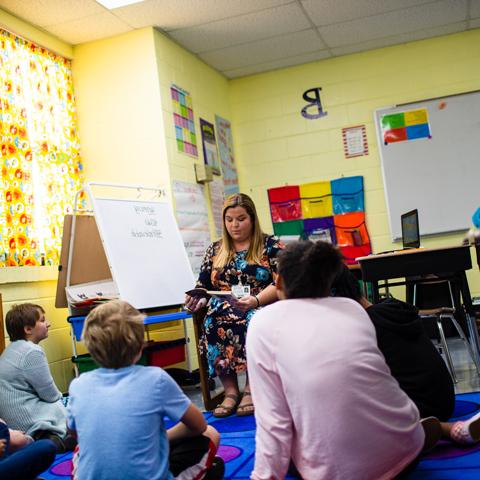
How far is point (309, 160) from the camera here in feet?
19.4

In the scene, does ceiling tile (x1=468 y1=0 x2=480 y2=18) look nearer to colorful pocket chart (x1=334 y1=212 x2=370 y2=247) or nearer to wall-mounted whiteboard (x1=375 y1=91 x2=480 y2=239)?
wall-mounted whiteboard (x1=375 y1=91 x2=480 y2=239)

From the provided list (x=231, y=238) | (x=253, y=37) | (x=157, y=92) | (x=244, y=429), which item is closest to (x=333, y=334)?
(x=244, y=429)

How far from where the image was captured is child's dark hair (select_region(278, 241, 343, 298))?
168 centimetres

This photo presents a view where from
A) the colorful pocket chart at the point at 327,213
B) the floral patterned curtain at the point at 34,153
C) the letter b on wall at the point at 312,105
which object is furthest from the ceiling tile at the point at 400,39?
the floral patterned curtain at the point at 34,153

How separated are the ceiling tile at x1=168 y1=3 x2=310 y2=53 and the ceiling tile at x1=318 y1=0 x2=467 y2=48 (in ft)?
1.09

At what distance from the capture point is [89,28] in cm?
464

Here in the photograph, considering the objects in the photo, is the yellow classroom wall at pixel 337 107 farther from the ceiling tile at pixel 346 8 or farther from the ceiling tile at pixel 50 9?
the ceiling tile at pixel 50 9

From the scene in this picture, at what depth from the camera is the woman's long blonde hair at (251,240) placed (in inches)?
134

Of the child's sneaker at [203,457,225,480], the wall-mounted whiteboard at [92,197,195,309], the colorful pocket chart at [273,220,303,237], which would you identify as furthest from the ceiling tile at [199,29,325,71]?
the child's sneaker at [203,457,225,480]

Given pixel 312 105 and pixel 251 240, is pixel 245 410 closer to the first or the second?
pixel 251 240

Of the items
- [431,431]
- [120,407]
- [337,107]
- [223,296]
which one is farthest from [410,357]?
[337,107]

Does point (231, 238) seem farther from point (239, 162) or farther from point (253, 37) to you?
point (239, 162)

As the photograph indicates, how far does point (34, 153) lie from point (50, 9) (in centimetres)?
95

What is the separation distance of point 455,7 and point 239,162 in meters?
2.28
